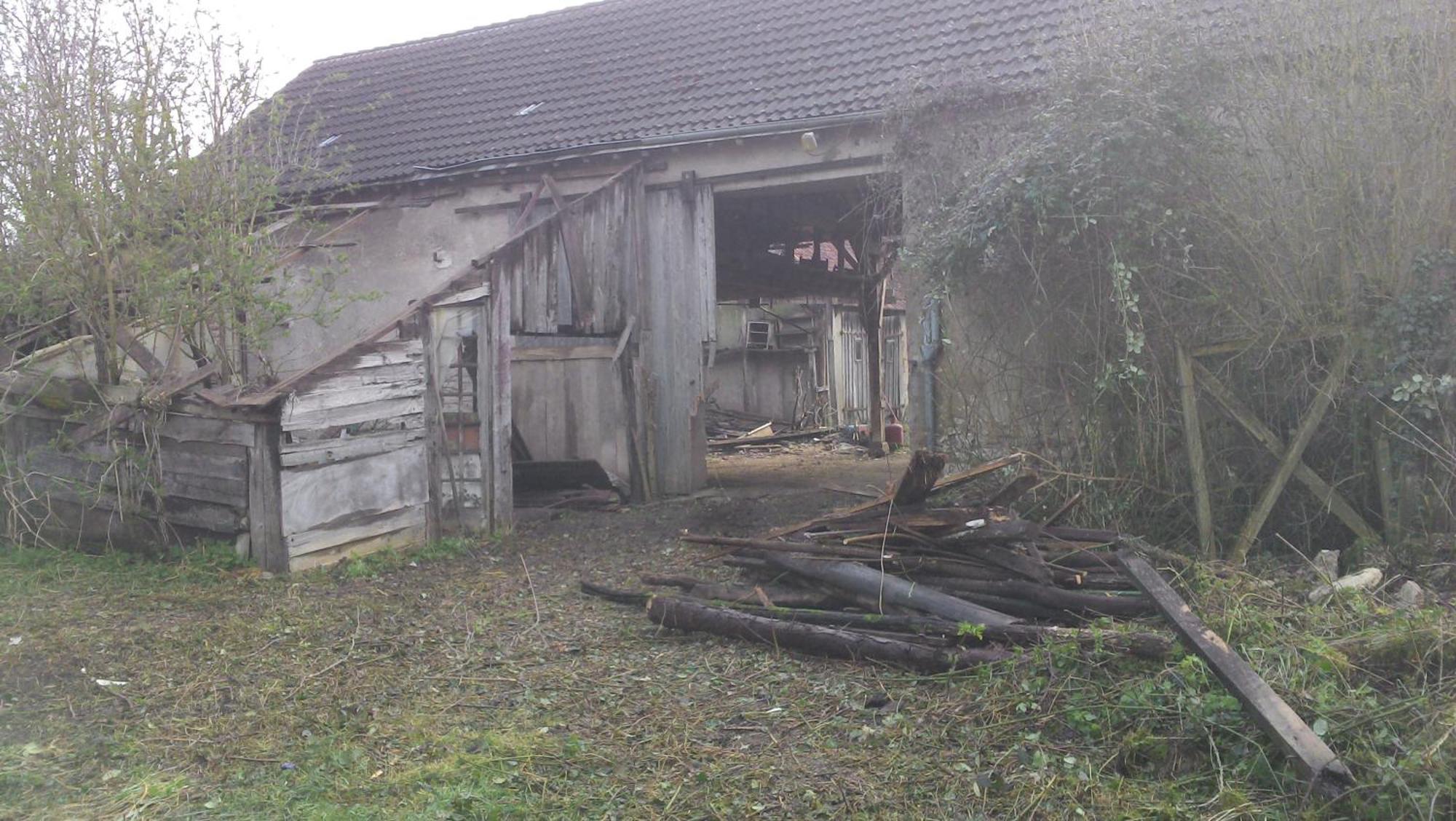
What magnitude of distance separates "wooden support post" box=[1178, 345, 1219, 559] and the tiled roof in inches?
149

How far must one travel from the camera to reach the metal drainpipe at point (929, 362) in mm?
9766

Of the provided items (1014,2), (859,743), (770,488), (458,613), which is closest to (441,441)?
(458,613)

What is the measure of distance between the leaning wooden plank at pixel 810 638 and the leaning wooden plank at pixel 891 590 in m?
0.33

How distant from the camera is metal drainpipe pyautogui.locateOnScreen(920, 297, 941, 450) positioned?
32.0ft

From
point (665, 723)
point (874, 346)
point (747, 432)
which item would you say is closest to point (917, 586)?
point (665, 723)

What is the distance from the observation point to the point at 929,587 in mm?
5934

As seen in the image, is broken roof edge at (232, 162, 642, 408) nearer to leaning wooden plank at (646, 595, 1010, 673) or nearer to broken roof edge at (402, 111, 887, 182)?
broken roof edge at (402, 111, 887, 182)

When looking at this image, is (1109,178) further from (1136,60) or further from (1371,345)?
(1371,345)

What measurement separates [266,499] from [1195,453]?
21.5 feet

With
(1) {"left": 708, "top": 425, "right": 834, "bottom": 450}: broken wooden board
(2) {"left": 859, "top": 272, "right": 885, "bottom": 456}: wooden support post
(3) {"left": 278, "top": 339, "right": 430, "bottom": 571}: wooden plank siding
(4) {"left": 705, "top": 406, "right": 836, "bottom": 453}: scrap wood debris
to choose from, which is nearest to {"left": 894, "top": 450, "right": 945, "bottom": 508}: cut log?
(3) {"left": 278, "top": 339, "right": 430, "bottom": 571}: wooden plank siding

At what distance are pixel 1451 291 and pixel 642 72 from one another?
9.80m

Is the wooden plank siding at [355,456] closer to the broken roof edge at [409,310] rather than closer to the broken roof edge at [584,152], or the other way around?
the broken roof edge at [409,310]

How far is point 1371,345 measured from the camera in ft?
20.6

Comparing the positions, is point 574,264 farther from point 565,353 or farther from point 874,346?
point 874,346
